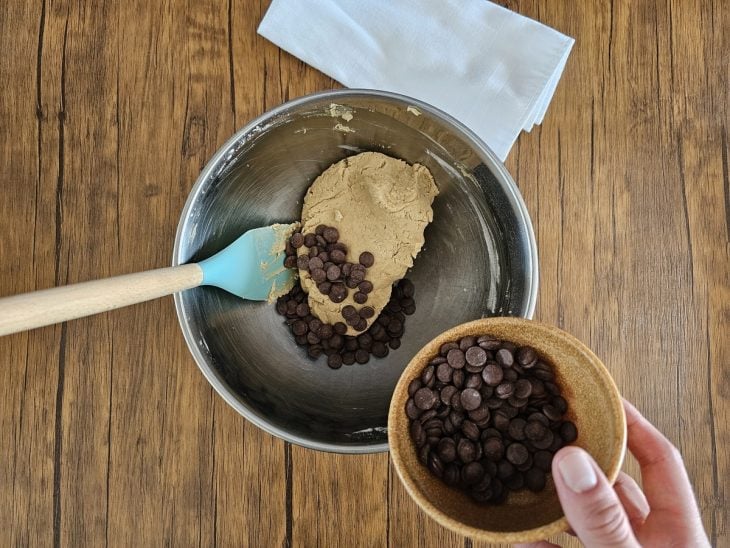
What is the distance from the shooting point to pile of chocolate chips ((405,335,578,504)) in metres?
1.47

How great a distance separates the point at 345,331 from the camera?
1956 millimetres

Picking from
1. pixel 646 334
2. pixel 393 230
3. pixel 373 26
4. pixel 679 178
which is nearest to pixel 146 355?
pixel 393 230

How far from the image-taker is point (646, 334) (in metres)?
2.12

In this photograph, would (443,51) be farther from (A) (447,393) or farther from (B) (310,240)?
(A) (447,393)

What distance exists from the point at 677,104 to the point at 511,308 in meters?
1.06

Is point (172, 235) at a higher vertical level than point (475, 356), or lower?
higher

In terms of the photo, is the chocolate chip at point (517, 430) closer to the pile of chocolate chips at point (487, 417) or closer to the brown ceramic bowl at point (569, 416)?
the pile of chocolate chips at point (487, 417)

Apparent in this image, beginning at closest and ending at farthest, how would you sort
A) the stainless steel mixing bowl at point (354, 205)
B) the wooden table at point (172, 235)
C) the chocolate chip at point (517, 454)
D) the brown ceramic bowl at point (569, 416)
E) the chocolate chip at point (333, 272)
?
the brown ceramic bowl at point (569, 416) → the chocolate chip at point (517, 454) → the stainless steel mixing bowl at point (354, 205) → the chocolate chip at point (333, 272) → the wooden table at point (172, 235)

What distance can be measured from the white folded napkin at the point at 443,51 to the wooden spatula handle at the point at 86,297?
3.13 feet

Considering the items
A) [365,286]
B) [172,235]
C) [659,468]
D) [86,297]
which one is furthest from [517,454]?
[172,235]

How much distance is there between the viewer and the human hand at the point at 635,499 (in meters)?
1.15

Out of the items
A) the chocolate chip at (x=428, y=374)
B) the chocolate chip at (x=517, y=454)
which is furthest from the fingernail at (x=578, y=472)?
the chocolate chip at (x=428, y=374)

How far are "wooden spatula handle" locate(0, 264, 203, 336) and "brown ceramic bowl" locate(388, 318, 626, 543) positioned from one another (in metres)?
0.63

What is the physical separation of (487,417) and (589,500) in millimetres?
384
